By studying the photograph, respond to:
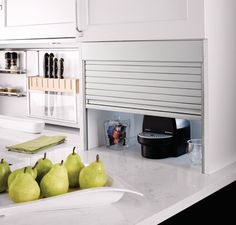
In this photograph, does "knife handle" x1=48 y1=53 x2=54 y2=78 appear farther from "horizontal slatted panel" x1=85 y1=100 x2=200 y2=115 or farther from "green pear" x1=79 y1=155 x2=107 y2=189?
"green pear" x1=79 y1=155 x2=107 y2=189

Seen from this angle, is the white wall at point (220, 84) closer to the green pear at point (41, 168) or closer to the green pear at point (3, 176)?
the green pear at point (41, 168)

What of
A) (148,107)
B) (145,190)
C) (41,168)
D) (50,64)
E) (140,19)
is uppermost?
(140,19)

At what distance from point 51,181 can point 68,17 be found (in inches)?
39.0

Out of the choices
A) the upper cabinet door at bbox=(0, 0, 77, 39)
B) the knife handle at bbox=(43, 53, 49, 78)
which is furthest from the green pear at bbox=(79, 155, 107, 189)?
the knife handle at bbox=(43, 53, 49, 78)

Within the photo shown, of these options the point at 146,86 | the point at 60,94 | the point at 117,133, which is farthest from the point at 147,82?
the point at 60,94

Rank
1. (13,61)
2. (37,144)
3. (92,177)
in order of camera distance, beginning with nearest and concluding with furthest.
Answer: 1. (92,177)
2. (37,144)
3. (13,61)

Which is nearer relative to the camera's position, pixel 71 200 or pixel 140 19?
pixel 71 200

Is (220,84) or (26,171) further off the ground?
(220,84)

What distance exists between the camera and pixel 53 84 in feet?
9.05

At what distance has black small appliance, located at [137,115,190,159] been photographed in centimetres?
195

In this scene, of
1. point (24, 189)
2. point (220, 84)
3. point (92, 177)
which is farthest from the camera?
point (220, 84)

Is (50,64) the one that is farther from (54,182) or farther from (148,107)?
(54,182)

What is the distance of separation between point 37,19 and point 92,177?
1146 mm

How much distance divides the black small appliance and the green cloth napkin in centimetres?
53
